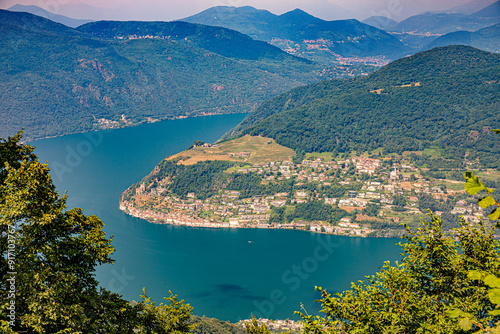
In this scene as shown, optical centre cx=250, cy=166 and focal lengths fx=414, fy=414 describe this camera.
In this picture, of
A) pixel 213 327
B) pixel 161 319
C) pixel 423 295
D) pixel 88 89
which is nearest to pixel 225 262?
pixel 213 327

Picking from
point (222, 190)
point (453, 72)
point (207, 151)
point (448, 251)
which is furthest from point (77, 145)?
point (448, 251)

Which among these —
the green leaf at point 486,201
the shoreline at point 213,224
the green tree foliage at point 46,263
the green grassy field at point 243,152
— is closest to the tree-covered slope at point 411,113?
the green grassy field at point 243,152

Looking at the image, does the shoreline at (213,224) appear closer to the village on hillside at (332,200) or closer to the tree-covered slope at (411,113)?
the village on hillside at (332,200)

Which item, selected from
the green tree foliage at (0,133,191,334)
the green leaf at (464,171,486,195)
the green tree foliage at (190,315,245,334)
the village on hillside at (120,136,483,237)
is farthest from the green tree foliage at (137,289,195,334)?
the village on hillside at (120,136,483,237)

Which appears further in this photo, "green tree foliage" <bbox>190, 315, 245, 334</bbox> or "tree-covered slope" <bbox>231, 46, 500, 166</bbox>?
"tree-covered slope" <bbox>231, 46, 500, 166</bbox>

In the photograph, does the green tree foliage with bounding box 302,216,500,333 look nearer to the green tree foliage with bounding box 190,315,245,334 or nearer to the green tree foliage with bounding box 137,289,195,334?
the green tree foliage with bounding box 137,289,195,334

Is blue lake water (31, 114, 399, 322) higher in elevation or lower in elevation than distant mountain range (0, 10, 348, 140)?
lower

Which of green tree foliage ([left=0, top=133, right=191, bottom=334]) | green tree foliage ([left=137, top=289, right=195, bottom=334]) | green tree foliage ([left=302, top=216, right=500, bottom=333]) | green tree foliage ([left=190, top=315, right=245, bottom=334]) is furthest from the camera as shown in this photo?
green tree foliage ([left=190, top=315, right=245, bottom=334])

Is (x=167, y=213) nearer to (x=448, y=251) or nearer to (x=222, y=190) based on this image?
(x=222, y=190)
